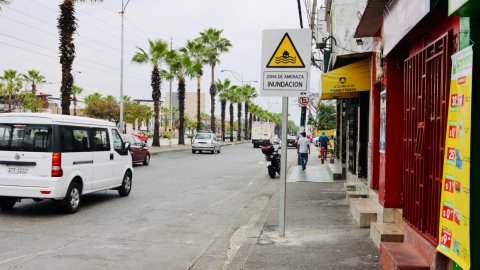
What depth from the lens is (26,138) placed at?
8109 millimetres

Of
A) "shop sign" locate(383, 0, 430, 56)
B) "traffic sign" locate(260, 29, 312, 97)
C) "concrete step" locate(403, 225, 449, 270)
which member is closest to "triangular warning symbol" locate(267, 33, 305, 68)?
"traffic sign" locate(260, 29, 312, 97)

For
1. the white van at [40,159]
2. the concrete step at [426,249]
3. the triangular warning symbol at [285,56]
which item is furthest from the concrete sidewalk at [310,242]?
the white van at [40,159]

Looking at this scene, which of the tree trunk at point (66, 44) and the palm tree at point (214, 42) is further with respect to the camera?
the palm tree at point (214, 42)

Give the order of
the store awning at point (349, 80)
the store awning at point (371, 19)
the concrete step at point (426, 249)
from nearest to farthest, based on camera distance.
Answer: the concrete step at point (426, 249) < the store awning at point (371, 19) < the store awning at point (349, 80)

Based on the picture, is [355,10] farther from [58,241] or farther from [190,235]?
[58,241]

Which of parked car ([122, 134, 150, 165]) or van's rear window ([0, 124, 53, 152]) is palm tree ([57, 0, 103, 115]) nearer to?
parked car ([122, 134, 150, 165])

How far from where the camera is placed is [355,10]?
39.3 feet

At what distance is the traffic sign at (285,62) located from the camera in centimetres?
638

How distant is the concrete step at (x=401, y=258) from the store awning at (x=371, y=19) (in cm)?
383

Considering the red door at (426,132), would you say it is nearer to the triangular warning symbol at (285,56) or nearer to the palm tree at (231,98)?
the triangular warning symbol at (285,56)

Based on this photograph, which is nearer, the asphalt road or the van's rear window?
the asphalt road

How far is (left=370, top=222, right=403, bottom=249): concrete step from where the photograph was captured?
560 cm

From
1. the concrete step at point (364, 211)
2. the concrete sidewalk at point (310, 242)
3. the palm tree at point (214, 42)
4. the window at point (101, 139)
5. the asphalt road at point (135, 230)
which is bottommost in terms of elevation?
the asphalt road at point (135, 230)
